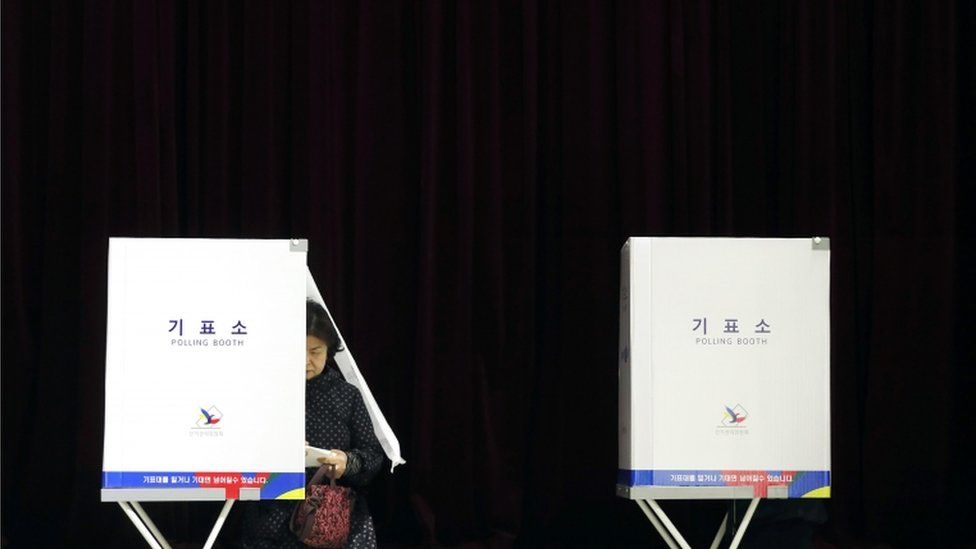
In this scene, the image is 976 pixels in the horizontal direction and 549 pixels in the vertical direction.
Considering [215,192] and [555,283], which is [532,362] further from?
[215,192]

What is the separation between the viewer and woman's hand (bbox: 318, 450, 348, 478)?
12.7ft

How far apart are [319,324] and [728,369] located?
1219 millimetres

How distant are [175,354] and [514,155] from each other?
1567mm

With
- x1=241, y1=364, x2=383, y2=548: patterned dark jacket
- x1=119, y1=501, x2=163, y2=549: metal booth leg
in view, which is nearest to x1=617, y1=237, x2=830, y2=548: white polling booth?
x1=241, y1=364, x2=383, y2=548: patterned dark jacket

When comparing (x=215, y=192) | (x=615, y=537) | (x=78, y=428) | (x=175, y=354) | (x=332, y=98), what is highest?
(x=332, y=98)

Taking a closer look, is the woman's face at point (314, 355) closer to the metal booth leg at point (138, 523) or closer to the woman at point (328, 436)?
the woman at point (328, 436)

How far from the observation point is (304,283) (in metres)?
3.75

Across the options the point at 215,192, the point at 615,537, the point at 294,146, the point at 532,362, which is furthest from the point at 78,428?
the point at 615,537

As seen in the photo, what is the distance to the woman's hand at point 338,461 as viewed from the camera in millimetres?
3877

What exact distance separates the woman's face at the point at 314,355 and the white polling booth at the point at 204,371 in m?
0.23

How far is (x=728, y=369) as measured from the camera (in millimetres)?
3875

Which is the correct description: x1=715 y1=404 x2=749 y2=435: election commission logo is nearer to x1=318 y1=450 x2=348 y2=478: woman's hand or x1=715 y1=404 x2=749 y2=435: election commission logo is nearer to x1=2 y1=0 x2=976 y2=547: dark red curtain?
x1=2 y1=0 x2=976 y2=547: dark red curtain

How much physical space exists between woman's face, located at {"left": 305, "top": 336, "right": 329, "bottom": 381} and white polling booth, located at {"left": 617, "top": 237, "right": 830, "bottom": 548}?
93 centimetres

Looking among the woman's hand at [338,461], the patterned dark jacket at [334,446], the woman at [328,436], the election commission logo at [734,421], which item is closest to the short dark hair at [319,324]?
the woman at [328,436]
